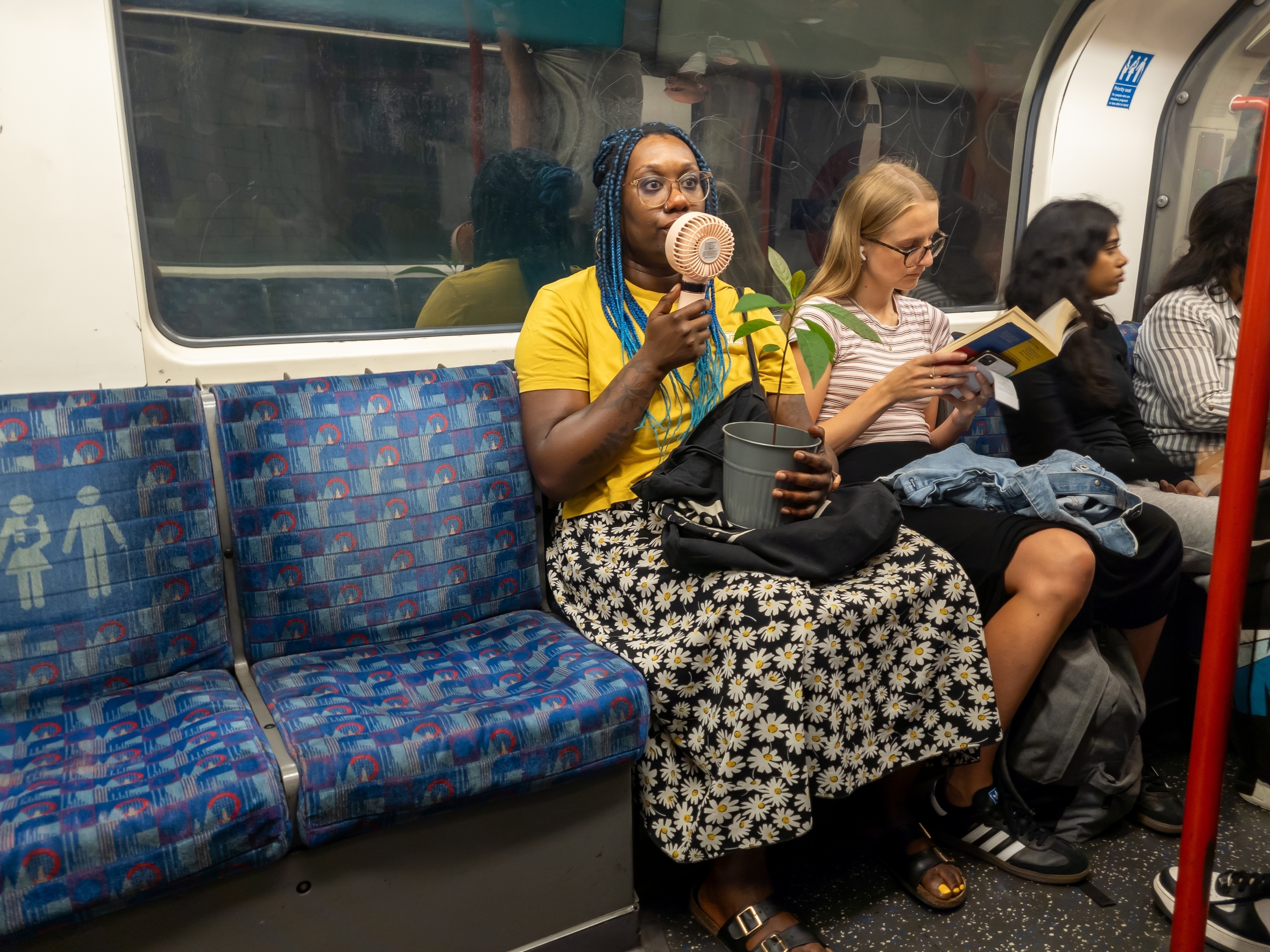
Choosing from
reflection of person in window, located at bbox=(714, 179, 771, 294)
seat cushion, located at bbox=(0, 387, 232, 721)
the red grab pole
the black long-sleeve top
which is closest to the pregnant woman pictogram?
seat cushion, located at bbox=(0, 387, 232, 721)

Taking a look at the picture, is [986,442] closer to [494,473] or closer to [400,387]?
[494,473]

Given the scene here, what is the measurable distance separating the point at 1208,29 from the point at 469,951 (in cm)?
450

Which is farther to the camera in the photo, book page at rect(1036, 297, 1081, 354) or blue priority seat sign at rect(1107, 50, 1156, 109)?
blue priority seat sign at rect(1107, 50, 1156, 109)

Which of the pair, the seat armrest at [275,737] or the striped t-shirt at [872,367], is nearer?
the seat armrest at [275,737]

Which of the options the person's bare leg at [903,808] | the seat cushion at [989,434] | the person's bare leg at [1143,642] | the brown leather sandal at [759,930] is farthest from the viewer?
the seat cushion at [989,434]

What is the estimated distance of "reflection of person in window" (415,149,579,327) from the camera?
2600mm

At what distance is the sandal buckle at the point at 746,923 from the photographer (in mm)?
1854

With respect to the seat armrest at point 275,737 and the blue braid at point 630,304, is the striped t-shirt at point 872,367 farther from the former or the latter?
the seat armrest at point 275,737

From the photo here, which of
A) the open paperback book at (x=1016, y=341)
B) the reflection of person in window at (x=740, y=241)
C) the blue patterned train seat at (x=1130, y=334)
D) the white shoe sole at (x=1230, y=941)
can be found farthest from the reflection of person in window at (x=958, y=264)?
the white shoe sole at (x=1230, y=941)

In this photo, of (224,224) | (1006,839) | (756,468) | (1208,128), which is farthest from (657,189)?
(1208,128)

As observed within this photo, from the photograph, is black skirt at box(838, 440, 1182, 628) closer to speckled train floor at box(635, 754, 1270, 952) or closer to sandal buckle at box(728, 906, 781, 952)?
speckled train floor at box(635, 754, 1270, 952)

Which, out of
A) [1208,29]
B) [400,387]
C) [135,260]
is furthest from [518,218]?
[1208,29]

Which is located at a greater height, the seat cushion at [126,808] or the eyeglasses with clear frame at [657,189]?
the eyeglasses with clear frame at [657,189]

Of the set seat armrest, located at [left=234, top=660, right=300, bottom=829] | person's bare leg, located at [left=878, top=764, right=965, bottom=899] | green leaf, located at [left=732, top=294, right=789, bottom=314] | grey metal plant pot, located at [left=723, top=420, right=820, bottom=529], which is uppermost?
green leaf, located at [left=732, top=294, right=789, bottom=314]
